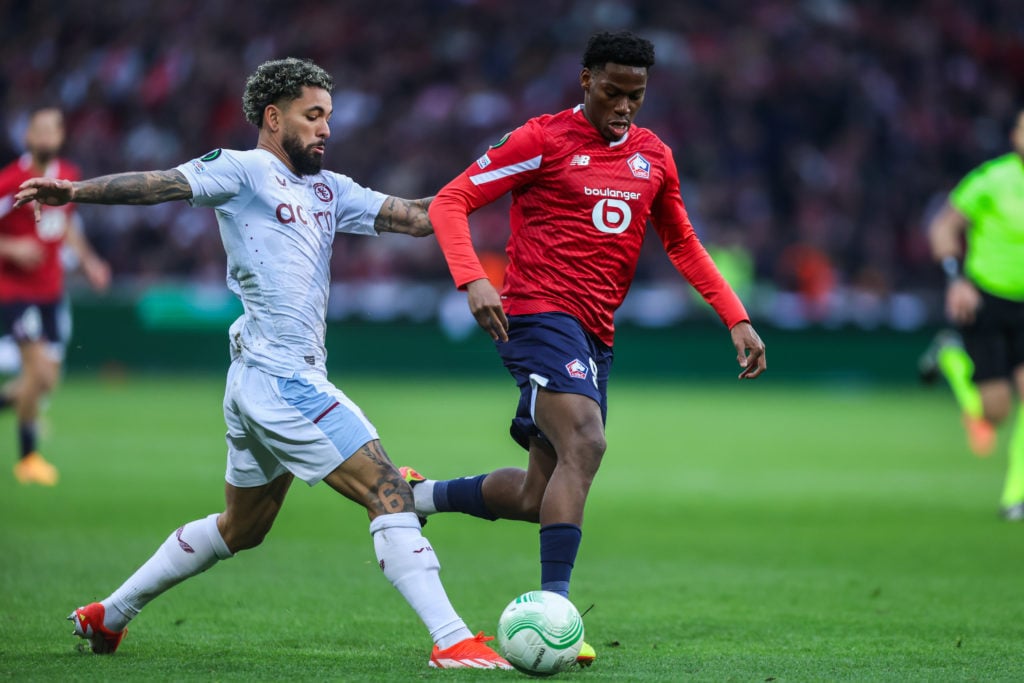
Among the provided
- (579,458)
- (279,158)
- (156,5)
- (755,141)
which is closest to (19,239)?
(279,158)

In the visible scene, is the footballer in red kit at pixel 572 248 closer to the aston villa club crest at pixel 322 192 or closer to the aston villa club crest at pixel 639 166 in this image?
the aston villa club crest at pixel 639 166

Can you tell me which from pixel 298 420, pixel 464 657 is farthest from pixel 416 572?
pixel 298 420

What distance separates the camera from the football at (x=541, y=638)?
475 cm

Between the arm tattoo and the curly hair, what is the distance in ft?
1.51

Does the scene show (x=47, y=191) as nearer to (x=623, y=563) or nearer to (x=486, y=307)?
(x=486, y=307)

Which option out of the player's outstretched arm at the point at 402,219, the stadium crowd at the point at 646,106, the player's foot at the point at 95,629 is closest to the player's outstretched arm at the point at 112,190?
the player's outstretched arm at the point at 402,219

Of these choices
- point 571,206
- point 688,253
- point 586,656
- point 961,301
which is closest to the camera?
point 586,656

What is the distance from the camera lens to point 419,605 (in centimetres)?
491

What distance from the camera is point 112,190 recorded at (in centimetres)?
495

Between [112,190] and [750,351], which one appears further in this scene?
[750,351]

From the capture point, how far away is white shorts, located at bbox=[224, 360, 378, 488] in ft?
16.4

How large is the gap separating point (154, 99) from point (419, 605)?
23.8 meters

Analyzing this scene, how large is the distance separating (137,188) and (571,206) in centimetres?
170

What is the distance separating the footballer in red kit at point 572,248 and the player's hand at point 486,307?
5cm
